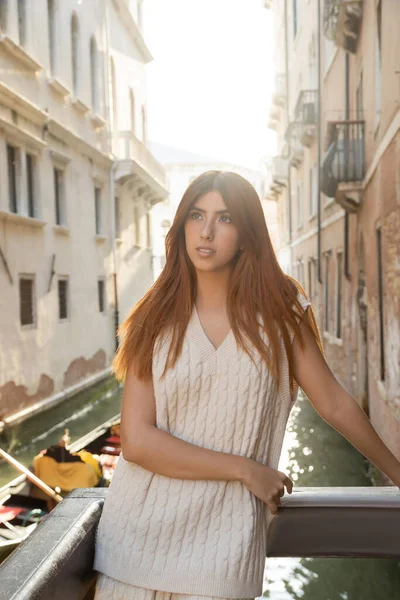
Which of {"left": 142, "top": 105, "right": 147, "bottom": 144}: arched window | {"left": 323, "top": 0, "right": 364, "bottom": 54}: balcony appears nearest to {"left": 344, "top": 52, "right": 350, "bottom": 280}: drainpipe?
{"left": 323, "top": 0, "right": 364, "bottom": 54}: balcony

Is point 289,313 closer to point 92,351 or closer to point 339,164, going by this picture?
point 339,164

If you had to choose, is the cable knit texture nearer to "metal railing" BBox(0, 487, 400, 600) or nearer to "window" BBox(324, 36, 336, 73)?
"metal railing" BBox(0, 487, 400, 600)

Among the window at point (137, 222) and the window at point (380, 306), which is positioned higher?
the window at point (137, 222)

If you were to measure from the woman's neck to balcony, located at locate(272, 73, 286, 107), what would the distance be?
21.6 m

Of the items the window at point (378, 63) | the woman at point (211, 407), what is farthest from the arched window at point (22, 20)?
the woman at point (211, 407)

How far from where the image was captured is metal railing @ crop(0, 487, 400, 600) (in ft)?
3.67

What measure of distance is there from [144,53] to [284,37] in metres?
4.81

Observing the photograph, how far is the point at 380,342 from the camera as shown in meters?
7.62

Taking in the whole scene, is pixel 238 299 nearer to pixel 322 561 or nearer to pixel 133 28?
pixel 322 561

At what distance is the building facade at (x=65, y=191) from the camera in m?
9.50

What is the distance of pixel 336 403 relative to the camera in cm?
125

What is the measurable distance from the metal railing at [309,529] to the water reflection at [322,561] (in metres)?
1.67

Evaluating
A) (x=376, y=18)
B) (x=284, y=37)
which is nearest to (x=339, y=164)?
(x=376, y=18)

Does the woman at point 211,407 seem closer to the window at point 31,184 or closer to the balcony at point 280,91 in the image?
the window at point 31,184
